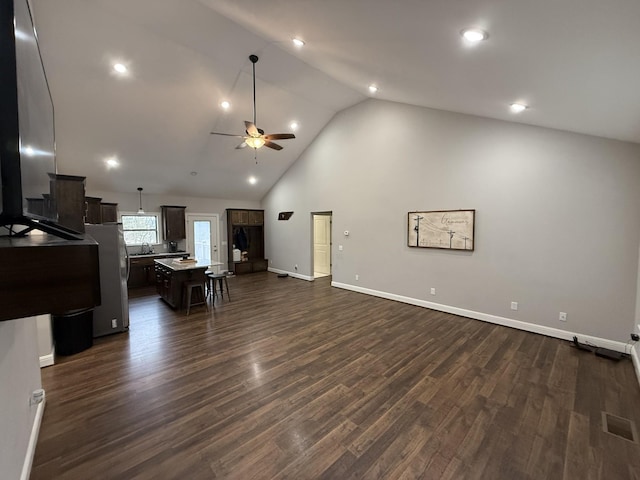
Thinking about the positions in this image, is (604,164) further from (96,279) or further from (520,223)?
(96,279)

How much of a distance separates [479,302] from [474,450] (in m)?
3.11

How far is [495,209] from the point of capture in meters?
4.42

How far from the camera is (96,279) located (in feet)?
3.06

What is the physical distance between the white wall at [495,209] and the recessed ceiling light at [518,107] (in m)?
0.89

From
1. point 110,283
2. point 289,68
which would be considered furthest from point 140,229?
point 289,68

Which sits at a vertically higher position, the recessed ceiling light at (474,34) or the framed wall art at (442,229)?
the recessed ceiling light at (474,34)

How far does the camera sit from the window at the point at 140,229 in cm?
752

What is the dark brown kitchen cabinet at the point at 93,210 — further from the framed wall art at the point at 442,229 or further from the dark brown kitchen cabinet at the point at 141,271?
the framed wall art at the point at 442,229

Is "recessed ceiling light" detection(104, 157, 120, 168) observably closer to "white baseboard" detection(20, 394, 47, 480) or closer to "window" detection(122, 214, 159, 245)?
"window" detection(122, 214, 159, 245)

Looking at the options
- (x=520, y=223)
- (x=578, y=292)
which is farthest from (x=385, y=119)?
(x=578, y=292)

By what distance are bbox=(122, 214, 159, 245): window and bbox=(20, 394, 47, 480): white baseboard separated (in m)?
6.07

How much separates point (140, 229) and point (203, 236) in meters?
1.70

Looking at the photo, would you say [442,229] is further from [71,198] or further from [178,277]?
[71,198]

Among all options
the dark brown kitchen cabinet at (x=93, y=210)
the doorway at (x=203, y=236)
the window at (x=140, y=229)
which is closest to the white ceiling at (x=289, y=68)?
the dark brown kitchen cabinet at (x=93, y=210)
